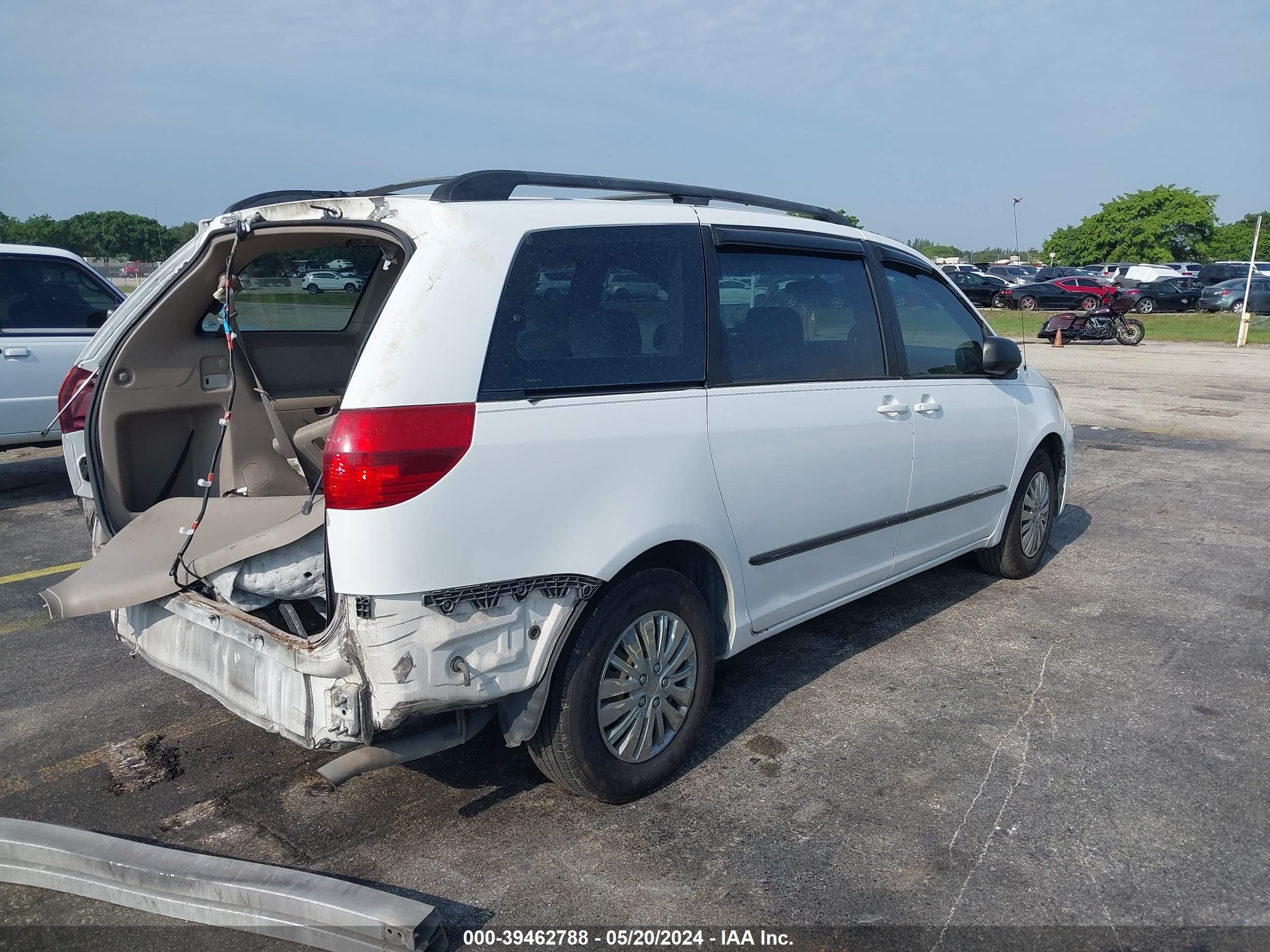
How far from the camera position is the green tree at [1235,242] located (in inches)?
2746

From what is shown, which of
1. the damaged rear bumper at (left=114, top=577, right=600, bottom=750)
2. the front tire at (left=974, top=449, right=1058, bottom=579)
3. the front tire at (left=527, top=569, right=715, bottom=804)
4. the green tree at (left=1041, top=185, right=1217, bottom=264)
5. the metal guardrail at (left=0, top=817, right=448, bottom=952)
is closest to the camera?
the metal guardrail at (left=0, top=817, right=448, bottom=952)

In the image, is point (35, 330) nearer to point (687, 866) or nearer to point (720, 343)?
point (720, 343)

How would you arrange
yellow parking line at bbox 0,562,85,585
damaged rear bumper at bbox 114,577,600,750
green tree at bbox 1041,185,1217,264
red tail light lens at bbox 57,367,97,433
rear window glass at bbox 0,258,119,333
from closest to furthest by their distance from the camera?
damaged rear bumper at bbox 114,577,600,750 < red tail light lens at bbox 57,367,97,433 < yellow parking line at bbox 0,562,85,585 < rear window glass at bbox 0,258,119,333 < green tree at bbox 1041,185,1217,264

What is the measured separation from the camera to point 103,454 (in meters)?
3.68

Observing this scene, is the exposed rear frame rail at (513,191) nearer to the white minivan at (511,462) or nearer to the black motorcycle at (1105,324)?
the white minivan at (511,462)

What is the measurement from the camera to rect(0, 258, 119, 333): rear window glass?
24.3ft

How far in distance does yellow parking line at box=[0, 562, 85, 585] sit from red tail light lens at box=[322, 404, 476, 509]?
401cm

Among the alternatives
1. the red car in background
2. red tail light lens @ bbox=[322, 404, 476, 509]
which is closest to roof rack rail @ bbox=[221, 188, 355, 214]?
red tail light lens @ bbox=[322, 404, 476, 509]

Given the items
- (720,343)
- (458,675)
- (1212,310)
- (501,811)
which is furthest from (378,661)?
(1212,310)

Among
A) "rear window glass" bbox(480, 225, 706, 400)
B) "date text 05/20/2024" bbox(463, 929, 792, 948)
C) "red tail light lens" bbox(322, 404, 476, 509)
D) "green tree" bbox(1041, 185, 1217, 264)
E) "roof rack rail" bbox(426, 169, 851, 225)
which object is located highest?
"green tree" bbox(1041, 185, 1217, 264)

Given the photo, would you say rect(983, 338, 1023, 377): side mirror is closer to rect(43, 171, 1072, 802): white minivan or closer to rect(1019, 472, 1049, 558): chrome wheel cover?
rect(43, 171, 1072, 802): white minivan

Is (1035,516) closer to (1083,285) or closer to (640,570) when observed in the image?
(640,570)

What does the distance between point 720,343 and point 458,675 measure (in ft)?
4.85

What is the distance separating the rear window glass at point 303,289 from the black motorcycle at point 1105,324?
81.5 ft
